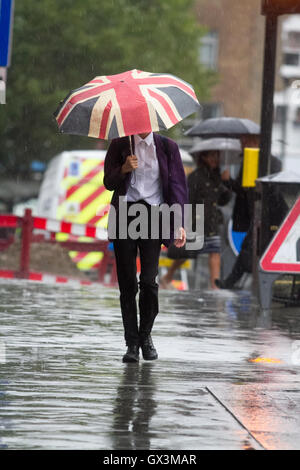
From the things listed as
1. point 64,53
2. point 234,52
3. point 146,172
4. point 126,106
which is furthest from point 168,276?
point 234,52

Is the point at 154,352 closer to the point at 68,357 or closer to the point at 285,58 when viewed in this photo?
the point at 68,357

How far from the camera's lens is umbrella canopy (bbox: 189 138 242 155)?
16.2 m

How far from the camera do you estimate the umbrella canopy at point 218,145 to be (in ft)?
53.1

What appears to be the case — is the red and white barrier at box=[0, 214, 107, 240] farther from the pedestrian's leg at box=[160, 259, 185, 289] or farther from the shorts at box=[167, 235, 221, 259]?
the shorts at box=[167, 235, 221, 259]

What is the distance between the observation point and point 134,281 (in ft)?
28.8

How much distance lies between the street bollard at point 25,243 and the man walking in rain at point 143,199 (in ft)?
26.2

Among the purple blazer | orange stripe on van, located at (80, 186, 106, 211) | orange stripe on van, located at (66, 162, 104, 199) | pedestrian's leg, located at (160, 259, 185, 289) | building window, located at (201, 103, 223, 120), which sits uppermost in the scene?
building window, located at (201, 103, 223, 120)

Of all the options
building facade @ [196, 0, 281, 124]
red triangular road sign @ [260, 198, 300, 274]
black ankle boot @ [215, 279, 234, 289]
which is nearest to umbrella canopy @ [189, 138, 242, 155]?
black ankle boot @ [215, 279, 234, 289]

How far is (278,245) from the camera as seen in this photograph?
11.9m

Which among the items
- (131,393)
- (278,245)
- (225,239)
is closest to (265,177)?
(278,245)

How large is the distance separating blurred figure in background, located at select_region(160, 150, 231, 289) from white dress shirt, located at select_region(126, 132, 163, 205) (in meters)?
7.11

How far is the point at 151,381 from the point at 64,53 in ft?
106

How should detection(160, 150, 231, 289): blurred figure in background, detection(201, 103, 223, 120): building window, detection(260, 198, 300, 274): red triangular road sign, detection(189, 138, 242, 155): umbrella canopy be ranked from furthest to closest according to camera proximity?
detection(201, 103, 223, 120): building window < detection(189, 138, 242, 155): umbrella canopy < detection(160, 150, 231, 289): blurred figure in background < detection(260, 198, 300, 274): red triangular road sign

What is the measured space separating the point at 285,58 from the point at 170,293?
35305mm
